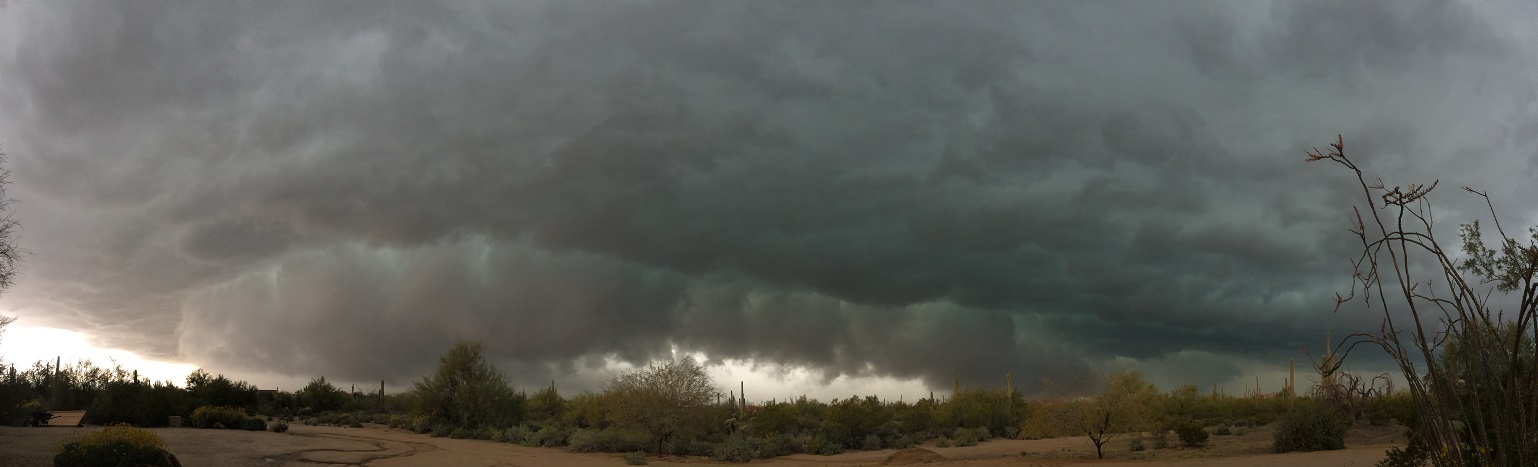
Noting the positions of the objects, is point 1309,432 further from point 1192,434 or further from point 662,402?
point 662,402

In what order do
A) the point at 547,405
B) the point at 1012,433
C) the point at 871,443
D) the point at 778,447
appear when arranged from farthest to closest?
the point at 547,405 → the point at 1012,433 → the point at 871,443 → the point at 778,447

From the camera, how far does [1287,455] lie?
2209cm

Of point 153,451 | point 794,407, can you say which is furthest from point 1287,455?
point 153,451

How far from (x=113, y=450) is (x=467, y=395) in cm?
2180

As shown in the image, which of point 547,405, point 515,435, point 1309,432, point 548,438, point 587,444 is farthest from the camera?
point 547,405

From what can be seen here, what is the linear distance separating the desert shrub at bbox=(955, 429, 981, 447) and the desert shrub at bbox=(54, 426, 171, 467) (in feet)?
85.7

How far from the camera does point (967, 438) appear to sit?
1363 inches

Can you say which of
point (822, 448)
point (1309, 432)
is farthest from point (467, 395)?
point (1309, 432)

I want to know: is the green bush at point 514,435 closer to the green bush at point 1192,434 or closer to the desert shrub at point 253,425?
the desert shrub at point 253,425

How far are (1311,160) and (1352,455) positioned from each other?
1923 cm

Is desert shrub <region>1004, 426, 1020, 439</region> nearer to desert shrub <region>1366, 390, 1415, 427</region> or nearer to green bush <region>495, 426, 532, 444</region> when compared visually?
desert shrub <region>1366, 390, 1415, 427</region>

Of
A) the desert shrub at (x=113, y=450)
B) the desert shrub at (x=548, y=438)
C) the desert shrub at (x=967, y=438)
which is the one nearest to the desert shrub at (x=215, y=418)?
the desert shrub at (x=548, y=438)

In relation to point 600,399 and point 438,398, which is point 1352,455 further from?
point 438,398

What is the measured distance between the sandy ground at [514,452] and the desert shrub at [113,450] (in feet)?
3.24
